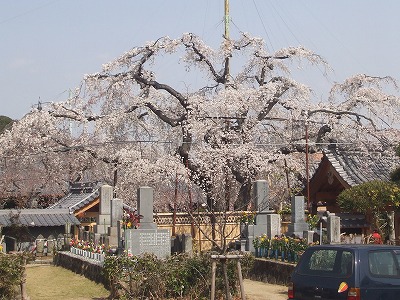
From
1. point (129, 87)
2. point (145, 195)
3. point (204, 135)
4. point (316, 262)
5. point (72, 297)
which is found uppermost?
point (129, 87)

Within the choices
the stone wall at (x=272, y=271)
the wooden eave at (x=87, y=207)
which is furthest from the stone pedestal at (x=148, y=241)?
the wooden eave at (x=87, y=207)

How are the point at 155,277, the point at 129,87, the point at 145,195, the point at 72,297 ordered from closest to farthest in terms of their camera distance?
the point at 155,277 < the point at 72,297 < the point at 145,195 < the point at 129,87

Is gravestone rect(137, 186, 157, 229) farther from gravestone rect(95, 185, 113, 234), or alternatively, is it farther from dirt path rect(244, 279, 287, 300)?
gravestone rect(95, 185, 113, 234)

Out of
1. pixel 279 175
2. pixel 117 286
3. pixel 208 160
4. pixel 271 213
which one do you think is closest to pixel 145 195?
pixel 271 213

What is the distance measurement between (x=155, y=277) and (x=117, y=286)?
3.75 feet

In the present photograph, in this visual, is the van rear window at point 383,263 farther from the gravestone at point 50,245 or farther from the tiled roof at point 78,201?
the tiled roof at point 78,201

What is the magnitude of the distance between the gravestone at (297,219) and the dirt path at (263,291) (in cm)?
424

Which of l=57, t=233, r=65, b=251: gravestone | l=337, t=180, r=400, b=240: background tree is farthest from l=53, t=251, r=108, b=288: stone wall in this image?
l=337, t=180, r=400, b=240: background tree

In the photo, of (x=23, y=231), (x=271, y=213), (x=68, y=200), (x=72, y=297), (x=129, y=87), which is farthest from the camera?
(x=129, y=87)

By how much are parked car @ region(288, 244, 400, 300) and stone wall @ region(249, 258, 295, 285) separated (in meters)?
7.53

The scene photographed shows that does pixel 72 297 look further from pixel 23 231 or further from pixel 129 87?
pixel 129 87

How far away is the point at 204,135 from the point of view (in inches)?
1296

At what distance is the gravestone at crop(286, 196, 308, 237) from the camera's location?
24295 mm

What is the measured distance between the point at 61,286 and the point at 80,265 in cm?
257
